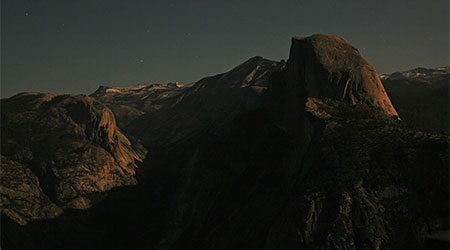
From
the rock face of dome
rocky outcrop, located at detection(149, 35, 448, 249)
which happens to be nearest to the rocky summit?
rocky outcrop, located at detection(149, 35, 448, 249)

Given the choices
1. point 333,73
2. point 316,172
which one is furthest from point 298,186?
point 333,73

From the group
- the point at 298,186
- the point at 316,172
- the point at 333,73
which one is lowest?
the point at 298,186

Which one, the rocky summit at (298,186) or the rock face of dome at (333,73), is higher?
the rock face of dome at (333,73)

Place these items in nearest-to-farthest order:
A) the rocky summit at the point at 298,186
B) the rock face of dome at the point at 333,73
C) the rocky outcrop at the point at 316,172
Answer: the rocky outcrop at the point at 316,172, the rocky summit at the point at 298,186, the rock face of dome at the point at 333,73

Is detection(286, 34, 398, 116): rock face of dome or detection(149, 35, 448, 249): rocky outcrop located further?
detection(286, 34, 398, 116): rock face of dome

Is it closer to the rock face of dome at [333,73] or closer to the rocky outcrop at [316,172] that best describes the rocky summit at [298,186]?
the rocky outcrop at [316,172]

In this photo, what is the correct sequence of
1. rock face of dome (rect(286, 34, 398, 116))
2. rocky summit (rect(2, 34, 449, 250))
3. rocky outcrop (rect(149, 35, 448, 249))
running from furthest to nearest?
rock face of dome (rect(286, 34, 398, 116)), rocky summit (rect(2, 34, 449, 250)), rocky outcrop (rect(149, 35, 448, 249))

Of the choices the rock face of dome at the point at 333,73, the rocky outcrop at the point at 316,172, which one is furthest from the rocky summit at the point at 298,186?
the rock face of dome at the point at 333,73

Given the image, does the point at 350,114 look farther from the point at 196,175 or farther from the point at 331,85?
the point at 196,175

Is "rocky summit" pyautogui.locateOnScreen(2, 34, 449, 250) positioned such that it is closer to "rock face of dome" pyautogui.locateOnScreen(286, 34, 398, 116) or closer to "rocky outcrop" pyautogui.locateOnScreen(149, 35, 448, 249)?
"rocky outcrop" pyautogui.locateOnScreen(149, 35, 448, 249)

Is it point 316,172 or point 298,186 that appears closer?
point 316,172

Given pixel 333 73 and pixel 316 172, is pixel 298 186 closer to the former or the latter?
pixel 316 172

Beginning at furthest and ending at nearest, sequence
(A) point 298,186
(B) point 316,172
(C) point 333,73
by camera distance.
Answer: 1. (C) point 333,73
2. (A) point 298,186
3. (B) point 316,172
